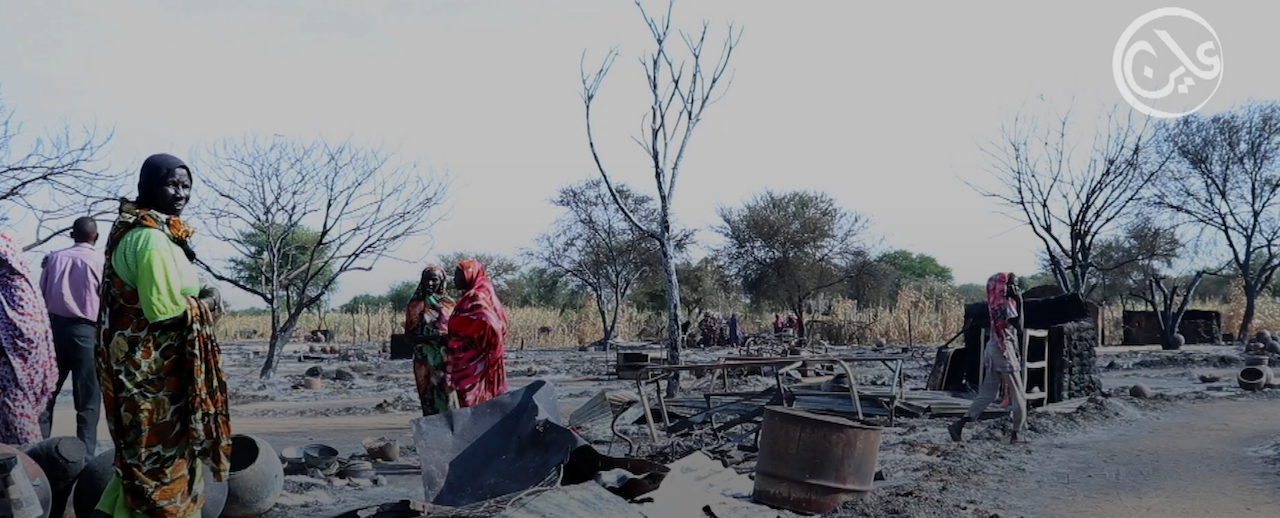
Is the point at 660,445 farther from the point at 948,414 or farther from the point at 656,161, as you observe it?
the point at 656,161

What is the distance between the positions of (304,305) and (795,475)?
12431 millimetres

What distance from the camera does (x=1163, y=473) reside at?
28.0 feet

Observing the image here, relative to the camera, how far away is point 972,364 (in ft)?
47.0

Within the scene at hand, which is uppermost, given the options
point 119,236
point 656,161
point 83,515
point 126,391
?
point 656,161

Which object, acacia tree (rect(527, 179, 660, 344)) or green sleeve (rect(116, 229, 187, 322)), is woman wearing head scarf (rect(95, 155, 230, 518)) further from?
acacia tree (rect(527, 179, 660, 344))

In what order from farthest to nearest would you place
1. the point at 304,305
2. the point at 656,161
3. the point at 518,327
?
the point at 518,327 < the point at 304,305 < the point at 656,161

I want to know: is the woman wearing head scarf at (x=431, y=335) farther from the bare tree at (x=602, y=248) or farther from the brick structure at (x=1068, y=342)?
the bare tree at (x=602, y=248)

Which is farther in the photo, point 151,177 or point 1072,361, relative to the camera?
point 1072,361

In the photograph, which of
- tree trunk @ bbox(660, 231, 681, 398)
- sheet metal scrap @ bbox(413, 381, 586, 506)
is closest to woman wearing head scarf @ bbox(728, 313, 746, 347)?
tree trunk @ bbox(660, 231, 681, 398)

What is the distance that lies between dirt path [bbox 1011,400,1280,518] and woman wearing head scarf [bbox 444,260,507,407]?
3.74 meters

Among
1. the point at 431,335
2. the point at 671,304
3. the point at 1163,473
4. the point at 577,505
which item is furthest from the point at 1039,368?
the point at 577,505

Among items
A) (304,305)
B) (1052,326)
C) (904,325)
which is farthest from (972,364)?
(904,325)

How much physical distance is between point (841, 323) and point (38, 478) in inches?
1148

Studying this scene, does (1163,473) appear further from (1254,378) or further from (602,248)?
(602,248)
